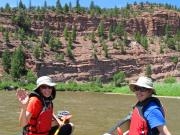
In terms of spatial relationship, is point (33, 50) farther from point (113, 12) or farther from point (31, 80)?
point (113, 12)

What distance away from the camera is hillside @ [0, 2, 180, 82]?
135750 mm

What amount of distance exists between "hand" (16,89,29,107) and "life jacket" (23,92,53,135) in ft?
1.68

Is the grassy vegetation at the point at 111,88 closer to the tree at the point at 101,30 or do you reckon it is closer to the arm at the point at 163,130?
the tree at the point at 101,30

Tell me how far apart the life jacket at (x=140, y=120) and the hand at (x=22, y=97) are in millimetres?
1719

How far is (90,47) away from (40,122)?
468 ft

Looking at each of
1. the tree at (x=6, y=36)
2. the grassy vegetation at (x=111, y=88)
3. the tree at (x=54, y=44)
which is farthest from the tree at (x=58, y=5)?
the grassy vegetation at (x=111, y=88)

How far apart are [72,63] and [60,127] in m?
132

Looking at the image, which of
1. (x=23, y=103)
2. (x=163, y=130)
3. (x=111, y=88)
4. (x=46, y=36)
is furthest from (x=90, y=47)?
(x=163, y=130)

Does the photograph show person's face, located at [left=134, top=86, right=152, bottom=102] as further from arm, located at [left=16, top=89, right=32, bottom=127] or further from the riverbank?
the riverbank

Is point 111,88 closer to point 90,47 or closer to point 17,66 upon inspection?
point 17,66

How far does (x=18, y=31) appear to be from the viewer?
143m

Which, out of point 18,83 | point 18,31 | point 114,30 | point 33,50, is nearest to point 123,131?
point 18,83

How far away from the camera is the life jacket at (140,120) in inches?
277

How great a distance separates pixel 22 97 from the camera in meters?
7.82
